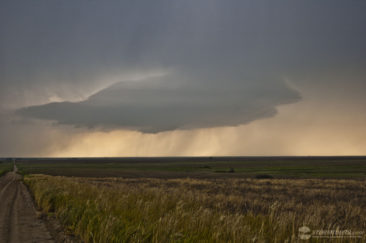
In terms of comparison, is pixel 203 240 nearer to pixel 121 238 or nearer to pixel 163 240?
pixel 163 240

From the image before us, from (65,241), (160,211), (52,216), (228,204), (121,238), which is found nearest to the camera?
(121,238)

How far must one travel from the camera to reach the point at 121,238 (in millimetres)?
7770

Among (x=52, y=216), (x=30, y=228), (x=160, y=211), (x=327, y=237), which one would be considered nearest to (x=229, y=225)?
(x=327, y=237)

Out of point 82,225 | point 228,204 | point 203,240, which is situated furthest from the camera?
point 228,204

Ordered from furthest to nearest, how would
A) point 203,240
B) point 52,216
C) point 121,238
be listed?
point 52,216 < point 121,238 < point 203,240

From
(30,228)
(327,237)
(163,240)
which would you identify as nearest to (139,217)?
(163,240)

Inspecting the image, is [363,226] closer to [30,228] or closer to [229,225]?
[229,225]

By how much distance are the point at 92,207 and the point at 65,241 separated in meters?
2.55

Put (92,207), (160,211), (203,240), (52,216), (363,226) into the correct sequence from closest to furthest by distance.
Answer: (203,240) < (160,211) < (92,207) < (363,226) < (52,216)

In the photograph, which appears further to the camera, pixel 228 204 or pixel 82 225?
pixel 228 204

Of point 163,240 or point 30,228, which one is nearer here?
point 163,240

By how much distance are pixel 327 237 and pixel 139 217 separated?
229 inches

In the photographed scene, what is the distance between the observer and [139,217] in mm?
9922

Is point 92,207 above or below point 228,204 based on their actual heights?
above
